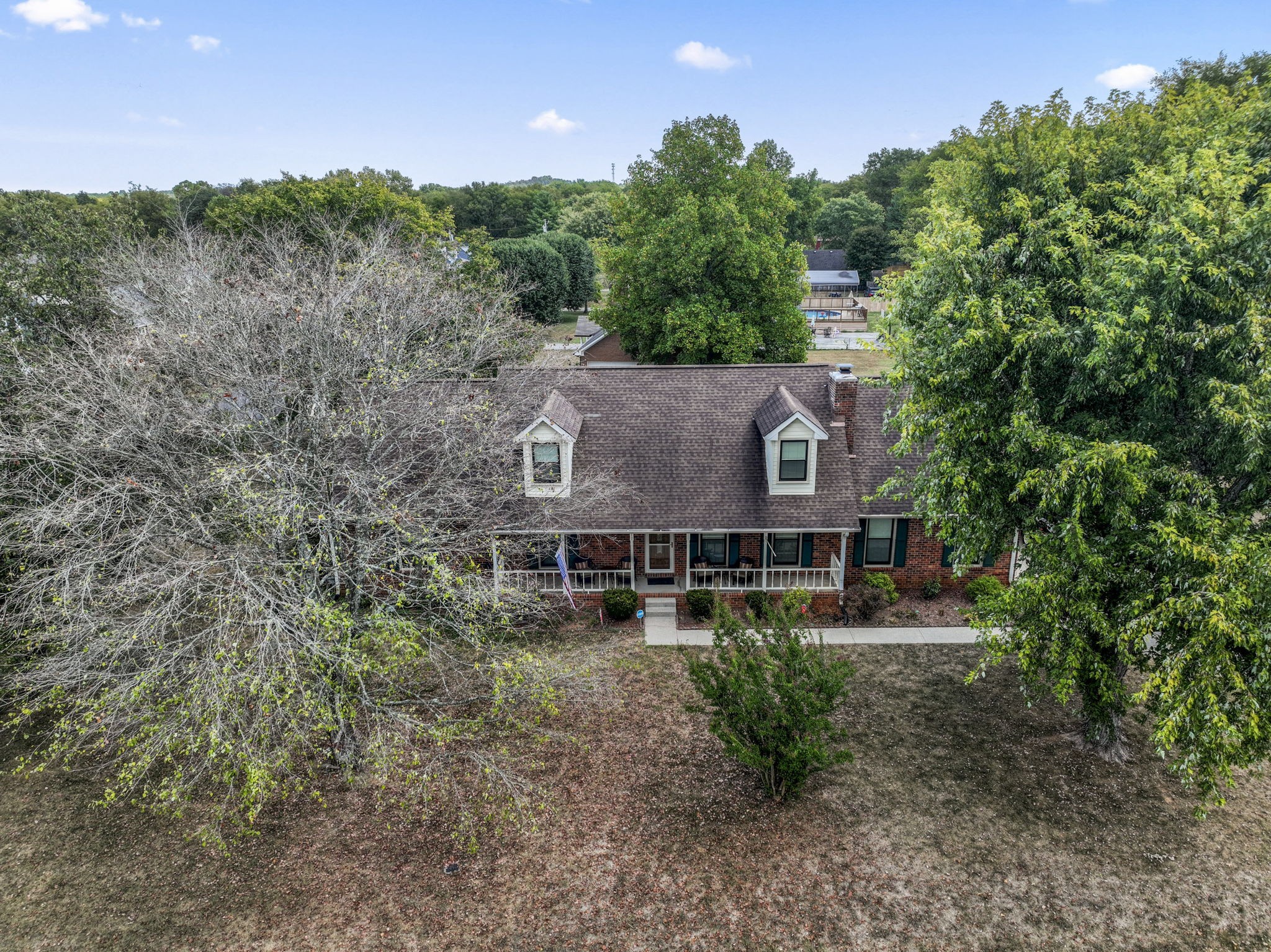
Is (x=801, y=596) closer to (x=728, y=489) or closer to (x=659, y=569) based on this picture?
(x=728, y=489)

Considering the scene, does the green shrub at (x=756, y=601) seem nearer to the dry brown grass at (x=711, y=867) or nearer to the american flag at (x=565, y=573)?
the american flag at (x=565, y=573)

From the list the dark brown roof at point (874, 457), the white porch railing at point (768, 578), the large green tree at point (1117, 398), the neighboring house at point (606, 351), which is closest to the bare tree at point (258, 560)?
the white porch railing at point (768, 578)

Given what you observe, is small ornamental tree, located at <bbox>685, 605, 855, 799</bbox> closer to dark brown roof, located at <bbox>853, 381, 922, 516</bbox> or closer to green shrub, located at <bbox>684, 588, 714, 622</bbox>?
green shrub, located at <bbox>684, 588, 714, 622</bbox>

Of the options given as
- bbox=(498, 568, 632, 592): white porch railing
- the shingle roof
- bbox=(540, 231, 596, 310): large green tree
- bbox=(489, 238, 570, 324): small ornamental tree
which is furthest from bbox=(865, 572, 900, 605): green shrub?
bbox=(540, 231, 596, 310): large green tree

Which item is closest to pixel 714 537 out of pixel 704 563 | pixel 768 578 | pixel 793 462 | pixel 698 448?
pixel 704 563

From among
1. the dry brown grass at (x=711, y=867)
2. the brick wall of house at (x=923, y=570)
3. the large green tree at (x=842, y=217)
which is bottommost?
the dry brown grass at (x=711, y=867)

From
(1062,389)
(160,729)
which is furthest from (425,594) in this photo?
(1062,389)
